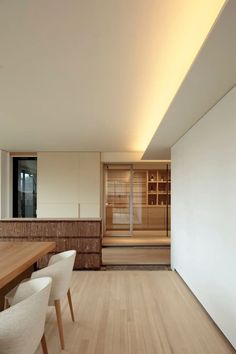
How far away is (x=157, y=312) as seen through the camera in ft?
11.3

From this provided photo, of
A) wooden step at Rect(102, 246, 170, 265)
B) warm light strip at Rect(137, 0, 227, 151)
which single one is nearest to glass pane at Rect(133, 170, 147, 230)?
wooden step at Rect(102, 246, 170, 265)

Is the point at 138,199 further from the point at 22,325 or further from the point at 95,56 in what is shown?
the point at 22,325

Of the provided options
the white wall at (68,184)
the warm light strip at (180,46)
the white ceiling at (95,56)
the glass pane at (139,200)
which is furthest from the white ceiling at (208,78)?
the glass pane at (139,200)

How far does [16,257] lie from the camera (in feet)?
8.59

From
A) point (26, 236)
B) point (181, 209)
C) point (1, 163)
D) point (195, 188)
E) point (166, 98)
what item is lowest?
point (26, 236)

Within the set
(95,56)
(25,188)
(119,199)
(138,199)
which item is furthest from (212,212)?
(138,199)

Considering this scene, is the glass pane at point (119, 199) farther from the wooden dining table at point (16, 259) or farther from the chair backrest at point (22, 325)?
the chair backrest at point (22, 325)

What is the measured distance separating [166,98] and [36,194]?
215 inches

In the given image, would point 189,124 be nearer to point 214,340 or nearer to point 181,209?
point 181,209

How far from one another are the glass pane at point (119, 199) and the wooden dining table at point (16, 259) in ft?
18.2

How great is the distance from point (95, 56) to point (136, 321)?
2688 millimetres

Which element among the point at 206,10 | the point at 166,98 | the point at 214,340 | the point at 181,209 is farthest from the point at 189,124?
the point at 214,340

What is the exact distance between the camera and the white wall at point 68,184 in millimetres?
7668

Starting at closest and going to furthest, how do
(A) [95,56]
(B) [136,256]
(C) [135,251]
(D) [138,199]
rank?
(A) [95,56], (B) [136,256], (C) [135,251], (D) [138,199]
